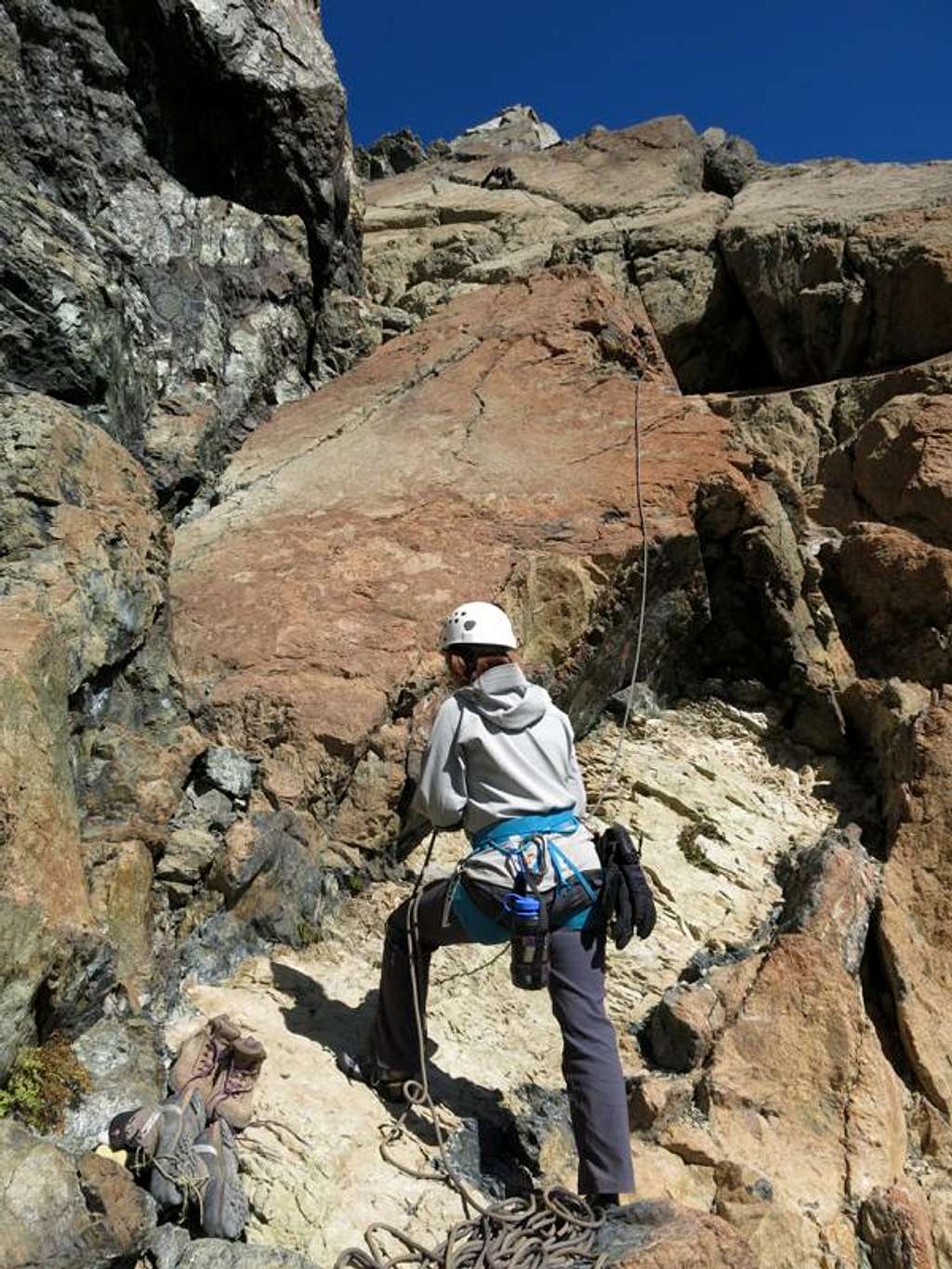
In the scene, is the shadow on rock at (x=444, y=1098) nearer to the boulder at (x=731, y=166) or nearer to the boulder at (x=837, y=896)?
the boulder at (x=837, y=896)

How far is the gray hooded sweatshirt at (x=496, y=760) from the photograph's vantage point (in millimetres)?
4282

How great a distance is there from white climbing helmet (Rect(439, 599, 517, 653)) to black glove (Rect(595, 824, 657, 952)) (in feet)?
3.28

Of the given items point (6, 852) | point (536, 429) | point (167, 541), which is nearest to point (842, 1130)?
point (6, 852)

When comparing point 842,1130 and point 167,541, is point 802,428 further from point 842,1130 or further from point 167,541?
point 842,1130

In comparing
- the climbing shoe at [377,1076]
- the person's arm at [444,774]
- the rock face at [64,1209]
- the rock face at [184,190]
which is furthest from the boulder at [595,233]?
the rock face at [64,1209]

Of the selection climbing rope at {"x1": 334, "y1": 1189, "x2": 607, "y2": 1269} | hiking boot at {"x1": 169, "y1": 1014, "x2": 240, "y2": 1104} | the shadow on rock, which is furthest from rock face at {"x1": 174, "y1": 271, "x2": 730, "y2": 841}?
climbing rope at {"x1": 334, "y1": 1189, "x2": 607, "y2": 1269}

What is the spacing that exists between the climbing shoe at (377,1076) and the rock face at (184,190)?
541cm

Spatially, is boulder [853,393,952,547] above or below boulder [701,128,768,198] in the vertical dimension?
below

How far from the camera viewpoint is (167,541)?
6.56m

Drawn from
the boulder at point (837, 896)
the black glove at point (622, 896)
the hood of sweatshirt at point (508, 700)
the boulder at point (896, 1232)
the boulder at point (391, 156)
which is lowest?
the boulder at point (896, 1232)

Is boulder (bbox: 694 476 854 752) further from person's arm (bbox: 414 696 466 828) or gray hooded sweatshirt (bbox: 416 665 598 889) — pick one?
person's arm (bbox: 414 696 466 828)

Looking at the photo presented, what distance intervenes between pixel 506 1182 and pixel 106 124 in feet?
36.9

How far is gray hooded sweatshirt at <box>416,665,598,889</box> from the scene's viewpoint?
4.28m

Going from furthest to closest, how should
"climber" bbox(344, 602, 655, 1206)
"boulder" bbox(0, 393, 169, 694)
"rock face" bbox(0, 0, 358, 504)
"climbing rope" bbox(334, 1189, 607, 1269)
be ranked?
1. "rock face" bbox(0, 0, 358, 504)
2. "boulder" bbox(0, 393, 169, 694)
3. "climber" bbox(344, 602, 655, 1206)
4. "climbing rope" bbox(334, 1189, 607, 1269)
